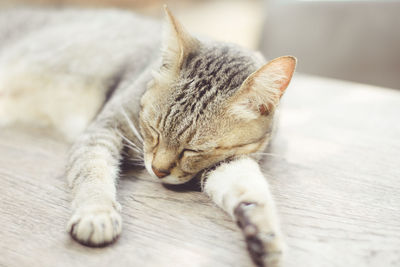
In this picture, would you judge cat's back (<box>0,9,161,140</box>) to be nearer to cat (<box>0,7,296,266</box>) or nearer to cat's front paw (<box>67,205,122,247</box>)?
cat (<box>0,7,296,266</box>)

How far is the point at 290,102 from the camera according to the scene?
1.92 metres

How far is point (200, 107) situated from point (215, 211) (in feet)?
0.93

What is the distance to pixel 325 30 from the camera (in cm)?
268

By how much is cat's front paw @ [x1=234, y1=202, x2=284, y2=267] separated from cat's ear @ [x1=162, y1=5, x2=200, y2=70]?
19.3 inches

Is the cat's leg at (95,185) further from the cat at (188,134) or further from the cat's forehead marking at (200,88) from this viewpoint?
the cat's forehead marking at (200,88)

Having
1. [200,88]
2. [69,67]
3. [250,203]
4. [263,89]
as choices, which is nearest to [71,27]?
[69,67]

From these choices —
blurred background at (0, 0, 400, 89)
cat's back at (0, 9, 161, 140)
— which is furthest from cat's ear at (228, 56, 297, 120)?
blurred background at (0, 0, 400, 89)

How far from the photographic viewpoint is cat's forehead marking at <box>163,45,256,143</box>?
0.90 meters

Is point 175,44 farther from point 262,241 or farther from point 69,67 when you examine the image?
point 69,67

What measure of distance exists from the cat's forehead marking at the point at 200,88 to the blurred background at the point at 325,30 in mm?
1960

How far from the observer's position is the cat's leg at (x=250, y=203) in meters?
0.67

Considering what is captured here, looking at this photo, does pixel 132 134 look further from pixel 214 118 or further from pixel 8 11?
pixel 8 11

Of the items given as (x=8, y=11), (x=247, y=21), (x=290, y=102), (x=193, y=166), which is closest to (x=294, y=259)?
(x=193, y=166)

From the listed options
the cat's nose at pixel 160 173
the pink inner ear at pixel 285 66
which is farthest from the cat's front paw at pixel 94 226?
the pink inner ear at pixel 285 66
